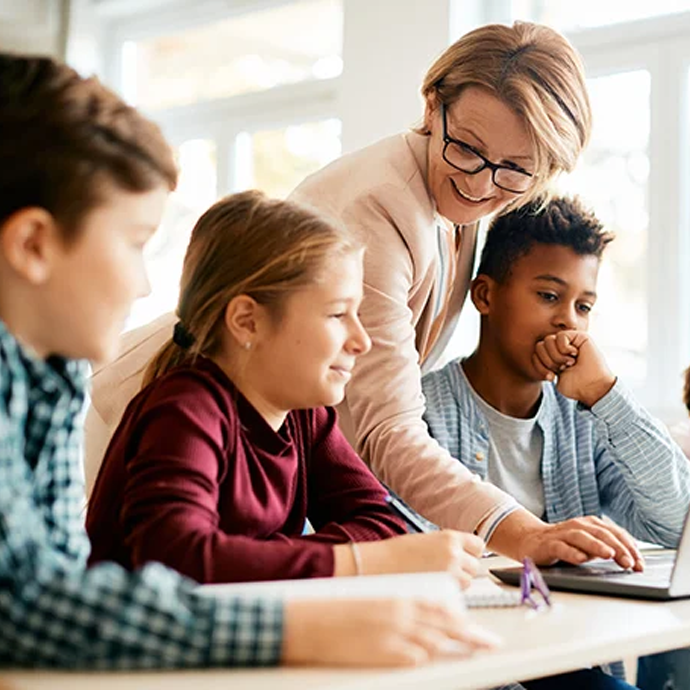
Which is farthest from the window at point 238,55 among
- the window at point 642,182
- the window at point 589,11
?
the window at point 642,182

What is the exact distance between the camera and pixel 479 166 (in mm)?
1616

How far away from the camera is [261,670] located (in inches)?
31.6

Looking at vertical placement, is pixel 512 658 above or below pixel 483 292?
below

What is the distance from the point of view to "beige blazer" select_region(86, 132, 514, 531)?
4.83 ft

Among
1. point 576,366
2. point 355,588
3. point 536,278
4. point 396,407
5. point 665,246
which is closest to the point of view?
point 355,588

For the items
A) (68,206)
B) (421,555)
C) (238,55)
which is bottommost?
(421,555)

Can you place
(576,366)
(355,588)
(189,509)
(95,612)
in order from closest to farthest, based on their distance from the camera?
(95,612)
(355,588)
(189,509)
(576,366)

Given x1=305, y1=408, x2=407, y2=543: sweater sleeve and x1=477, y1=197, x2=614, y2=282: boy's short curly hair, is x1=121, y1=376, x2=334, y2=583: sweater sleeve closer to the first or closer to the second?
x1=305, y1=408, x2=407, y2=543: sweater sleeve

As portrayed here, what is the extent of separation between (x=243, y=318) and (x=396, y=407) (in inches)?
12.9

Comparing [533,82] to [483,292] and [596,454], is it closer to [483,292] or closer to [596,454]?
[483,292]

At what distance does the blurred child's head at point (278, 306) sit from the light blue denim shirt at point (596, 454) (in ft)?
1.87

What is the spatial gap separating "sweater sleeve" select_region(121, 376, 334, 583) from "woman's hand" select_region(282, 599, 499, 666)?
0.22m

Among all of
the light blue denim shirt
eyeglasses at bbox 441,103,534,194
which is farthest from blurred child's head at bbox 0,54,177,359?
the light blue denim shirt

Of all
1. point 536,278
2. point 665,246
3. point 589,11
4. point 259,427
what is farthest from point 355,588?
point 589,11
